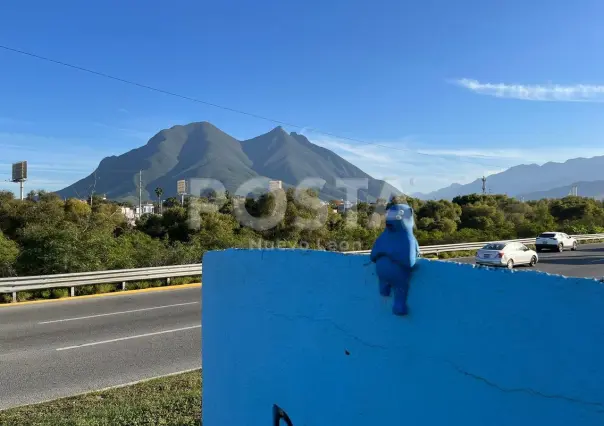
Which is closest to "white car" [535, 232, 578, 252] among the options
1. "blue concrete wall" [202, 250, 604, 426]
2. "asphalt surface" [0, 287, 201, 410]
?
"asphalt surface" [0, 287, 201, 410]

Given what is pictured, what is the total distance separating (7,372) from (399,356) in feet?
24.5

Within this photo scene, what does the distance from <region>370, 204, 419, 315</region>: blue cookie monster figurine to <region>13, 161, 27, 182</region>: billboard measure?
58246 mm

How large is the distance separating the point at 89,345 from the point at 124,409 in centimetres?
423

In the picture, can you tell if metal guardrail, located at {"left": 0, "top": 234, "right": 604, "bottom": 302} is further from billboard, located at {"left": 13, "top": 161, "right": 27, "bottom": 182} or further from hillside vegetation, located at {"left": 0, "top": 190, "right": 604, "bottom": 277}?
billboard, located at {"left": 13, "top": 161, "right": 27, "bottom": 182}

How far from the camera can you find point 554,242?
30.8 meters

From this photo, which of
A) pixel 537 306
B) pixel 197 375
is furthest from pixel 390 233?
pixel 197 375

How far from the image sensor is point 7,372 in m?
7.37

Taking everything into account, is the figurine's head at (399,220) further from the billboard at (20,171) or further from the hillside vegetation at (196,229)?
the billboard at (20,171)

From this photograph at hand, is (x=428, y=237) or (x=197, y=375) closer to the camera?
(x=197, y=375)

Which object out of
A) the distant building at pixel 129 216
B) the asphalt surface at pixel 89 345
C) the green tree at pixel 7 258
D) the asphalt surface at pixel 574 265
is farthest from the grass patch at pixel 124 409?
the distant building at pixel 129 216

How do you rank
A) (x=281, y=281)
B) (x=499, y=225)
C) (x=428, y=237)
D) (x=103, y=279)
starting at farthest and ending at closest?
(x=499, y=225)
(x=428, y=237)
(x=103, y=279)
(x=281, y=281)

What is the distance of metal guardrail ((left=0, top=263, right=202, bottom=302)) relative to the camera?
45.3 feet

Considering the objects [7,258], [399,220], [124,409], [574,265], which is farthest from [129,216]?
[399,220]

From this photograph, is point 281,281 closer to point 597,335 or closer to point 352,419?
point 352,419
